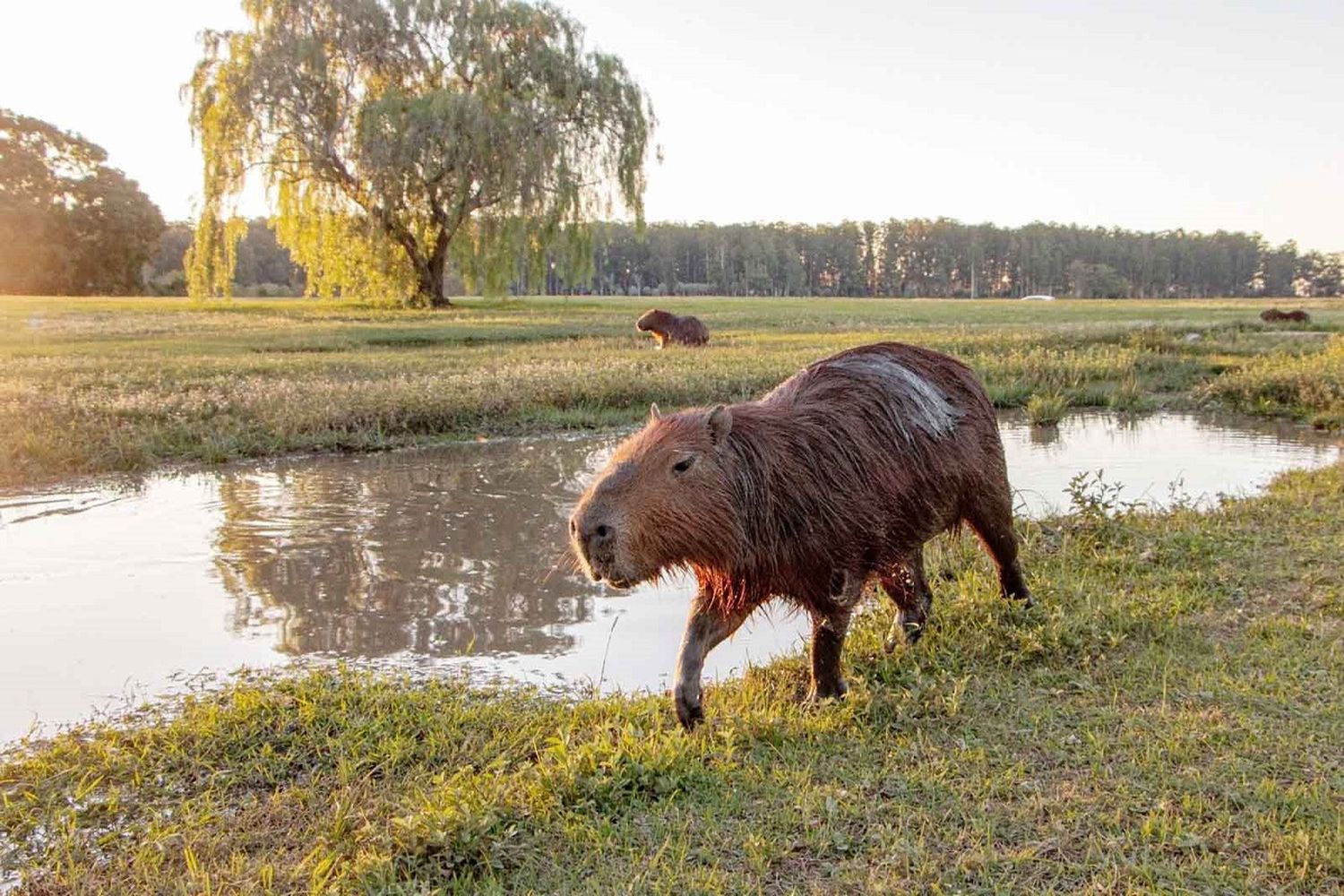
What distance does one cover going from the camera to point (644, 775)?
3.40 meters

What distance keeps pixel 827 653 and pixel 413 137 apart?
24851 millimetres

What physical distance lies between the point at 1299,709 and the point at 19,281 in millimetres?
63543

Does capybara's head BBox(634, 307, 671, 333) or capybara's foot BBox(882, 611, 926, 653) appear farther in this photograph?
capybara's head BBox(634, 307, 671, 333)

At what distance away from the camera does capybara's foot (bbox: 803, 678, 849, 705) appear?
4.15 metres

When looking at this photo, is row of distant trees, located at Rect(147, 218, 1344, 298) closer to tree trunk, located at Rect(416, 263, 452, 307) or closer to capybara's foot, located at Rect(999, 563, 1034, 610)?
tree trunk, located at Rect(416, 263, 452, 307)

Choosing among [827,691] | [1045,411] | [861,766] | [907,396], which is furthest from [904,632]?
[1045,411]

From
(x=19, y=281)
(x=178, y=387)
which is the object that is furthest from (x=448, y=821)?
(x=19, y=281)

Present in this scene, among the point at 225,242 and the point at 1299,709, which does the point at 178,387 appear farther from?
the point at 225,242

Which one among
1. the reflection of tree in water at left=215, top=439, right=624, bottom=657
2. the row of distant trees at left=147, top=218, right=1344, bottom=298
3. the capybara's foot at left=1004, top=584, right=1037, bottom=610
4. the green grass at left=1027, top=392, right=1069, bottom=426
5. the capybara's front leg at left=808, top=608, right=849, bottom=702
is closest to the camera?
the capybara's front leg at left=808, top=608, right=849, bottom=702

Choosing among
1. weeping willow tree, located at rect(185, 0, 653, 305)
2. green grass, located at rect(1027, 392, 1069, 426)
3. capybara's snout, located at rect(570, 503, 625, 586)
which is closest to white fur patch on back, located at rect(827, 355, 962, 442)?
capybara's snout, located at rect(570, 503, 625, 586)

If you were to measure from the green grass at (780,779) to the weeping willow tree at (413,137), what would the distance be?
24.1 m

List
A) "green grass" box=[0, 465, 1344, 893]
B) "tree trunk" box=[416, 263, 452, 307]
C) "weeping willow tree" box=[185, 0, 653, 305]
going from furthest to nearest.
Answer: "tree trunk" box=[416, 263, 452, 307] < "weeping willow tree" box=[185, 0, 653, 305] < "green grass" box=[0, 465, 1344, 893]

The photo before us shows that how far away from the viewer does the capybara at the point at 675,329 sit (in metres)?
20.4

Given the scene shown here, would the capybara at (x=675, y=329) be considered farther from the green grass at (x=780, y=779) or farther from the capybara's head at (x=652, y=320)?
the green grass at (x=780, y=779)
